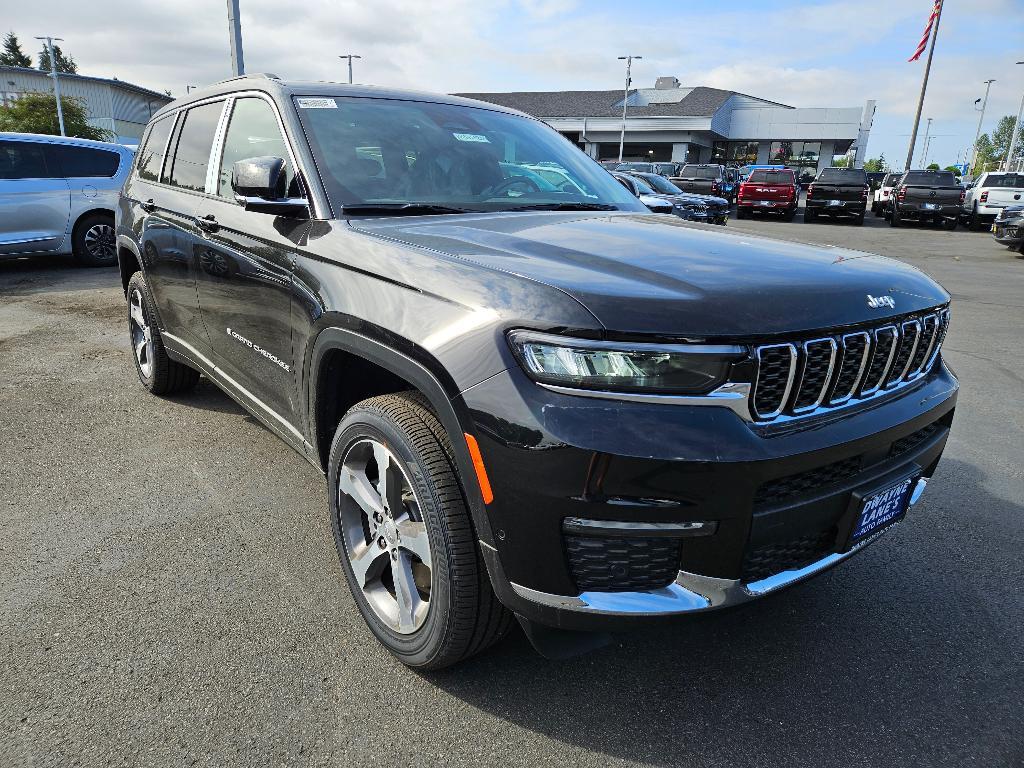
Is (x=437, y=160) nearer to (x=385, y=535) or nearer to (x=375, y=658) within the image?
(x=385, y=535)

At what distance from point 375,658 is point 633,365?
1.34 m

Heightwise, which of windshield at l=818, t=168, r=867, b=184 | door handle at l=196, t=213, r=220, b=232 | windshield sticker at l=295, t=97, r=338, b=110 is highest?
windshield sticker at l=295, t=97, r=338, b=110

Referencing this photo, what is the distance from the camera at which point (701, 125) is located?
49.2 metres

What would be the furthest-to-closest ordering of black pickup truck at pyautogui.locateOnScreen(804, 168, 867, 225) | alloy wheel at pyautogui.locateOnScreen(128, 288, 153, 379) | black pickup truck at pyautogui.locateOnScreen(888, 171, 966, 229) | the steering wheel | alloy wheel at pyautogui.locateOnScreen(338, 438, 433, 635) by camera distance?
black pickup truck at pyautogui.locateOnScreen(804, 168, 867, 225) < black pickup truck at pyautogui.locateOnScreen(888, 171, 966, 229) < alloy wheel at pyautogui.locateOnScreen(128, 288, 153, 379) < the steering wheel < alloy wheel at pyautogui.locateOnScreen(338, 438, 433, 635)

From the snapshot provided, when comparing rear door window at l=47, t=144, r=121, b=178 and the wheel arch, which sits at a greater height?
rear door window at l=47, t=144, r=121, b=178

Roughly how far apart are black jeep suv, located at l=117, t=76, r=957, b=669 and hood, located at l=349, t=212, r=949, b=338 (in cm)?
1

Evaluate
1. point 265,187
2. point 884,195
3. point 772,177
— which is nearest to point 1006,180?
point 884,195

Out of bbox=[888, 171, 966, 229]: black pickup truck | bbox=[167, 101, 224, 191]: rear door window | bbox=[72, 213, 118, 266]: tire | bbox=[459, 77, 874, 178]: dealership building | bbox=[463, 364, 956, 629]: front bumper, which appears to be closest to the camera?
bbox=[463, 364, 956, 629]: front bumper

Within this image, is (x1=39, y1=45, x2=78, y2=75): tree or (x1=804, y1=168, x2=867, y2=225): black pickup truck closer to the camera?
(x1=804, y1=168, x2=867, y2=225): black pickup truck

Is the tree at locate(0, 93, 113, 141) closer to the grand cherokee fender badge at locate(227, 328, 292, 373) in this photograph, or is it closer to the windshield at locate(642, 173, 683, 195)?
the windshield at locate(642, 173, 683, 195)

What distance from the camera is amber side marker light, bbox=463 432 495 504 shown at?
1768 mm

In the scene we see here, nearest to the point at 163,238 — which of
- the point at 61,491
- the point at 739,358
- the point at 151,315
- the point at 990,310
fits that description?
the point at 151,315

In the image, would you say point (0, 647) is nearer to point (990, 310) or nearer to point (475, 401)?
point (475, 401)

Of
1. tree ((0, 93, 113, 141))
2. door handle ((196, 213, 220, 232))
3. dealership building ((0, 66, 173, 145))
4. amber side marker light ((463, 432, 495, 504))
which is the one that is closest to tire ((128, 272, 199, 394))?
door handle ((196, 213, 220, 232))
